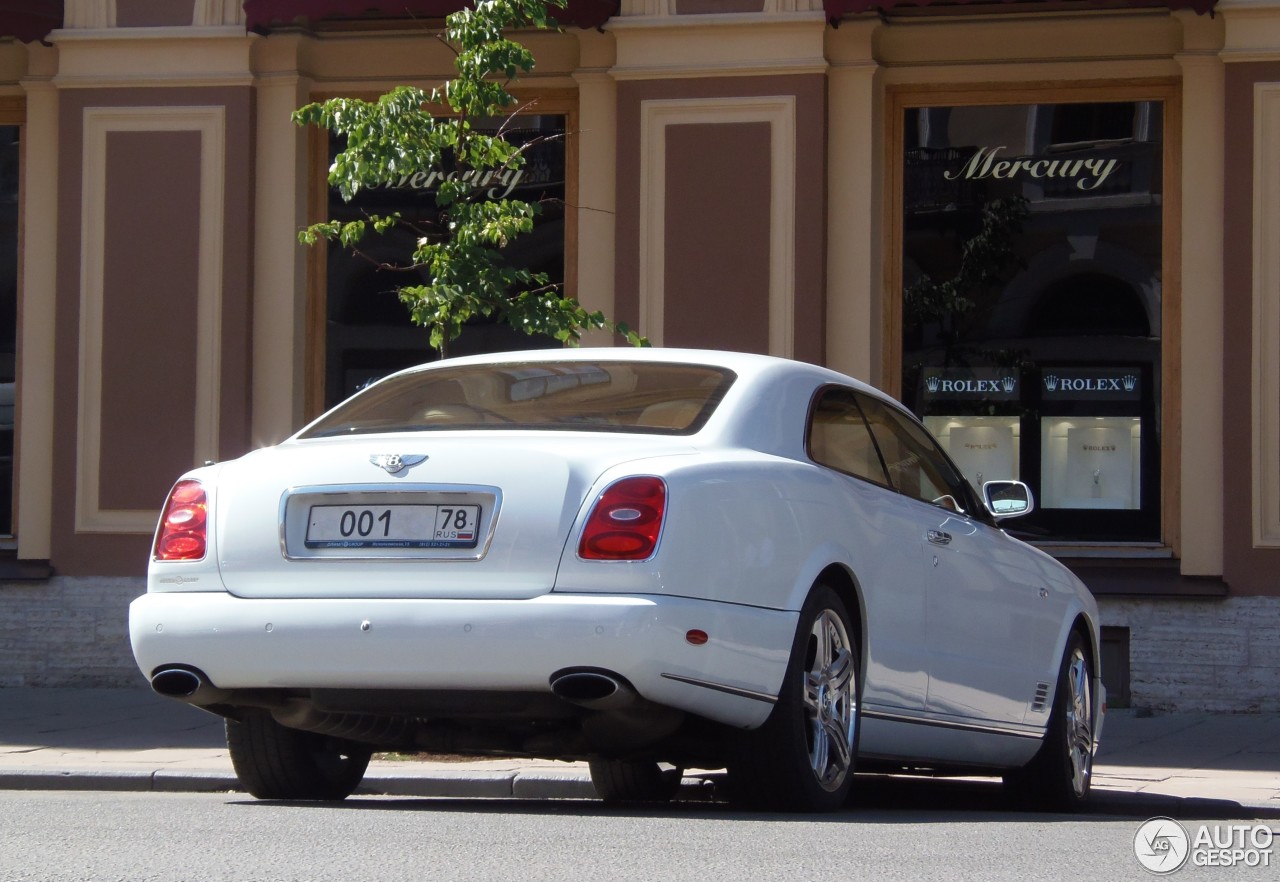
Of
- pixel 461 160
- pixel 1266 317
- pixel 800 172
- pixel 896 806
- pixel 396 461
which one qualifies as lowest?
pixel 896 806

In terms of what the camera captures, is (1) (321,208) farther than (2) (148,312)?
Yes

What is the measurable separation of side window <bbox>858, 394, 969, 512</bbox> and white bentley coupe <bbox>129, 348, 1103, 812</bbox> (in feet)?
0.29

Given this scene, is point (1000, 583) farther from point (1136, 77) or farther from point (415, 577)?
point (1136, 77)

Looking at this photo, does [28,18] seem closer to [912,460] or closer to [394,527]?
[912,460]

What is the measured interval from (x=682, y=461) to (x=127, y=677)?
8738 mm

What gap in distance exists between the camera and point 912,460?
6914mm

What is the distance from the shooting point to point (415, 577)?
17.6ft

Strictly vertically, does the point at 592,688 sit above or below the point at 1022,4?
below

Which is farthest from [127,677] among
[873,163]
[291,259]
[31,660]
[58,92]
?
[873,163]

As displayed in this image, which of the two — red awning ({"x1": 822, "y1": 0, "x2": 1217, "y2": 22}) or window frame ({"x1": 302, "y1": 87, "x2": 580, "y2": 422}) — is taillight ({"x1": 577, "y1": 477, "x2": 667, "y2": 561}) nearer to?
red awning ({"x1": 822, "y1": 0, "x2": 1217, "y2": 22})

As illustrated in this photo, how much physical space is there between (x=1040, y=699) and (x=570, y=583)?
276cm

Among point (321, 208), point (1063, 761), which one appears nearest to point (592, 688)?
point (1063, 761)

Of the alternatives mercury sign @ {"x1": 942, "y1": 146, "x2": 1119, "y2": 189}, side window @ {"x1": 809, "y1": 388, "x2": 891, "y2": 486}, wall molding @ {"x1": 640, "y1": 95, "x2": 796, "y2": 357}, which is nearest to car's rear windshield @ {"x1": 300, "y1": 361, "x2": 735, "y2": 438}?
side window @ {"x1": 809, "y1": 388, "x2": 891, "y2": 486}

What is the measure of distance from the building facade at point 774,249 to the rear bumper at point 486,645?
7.59 metres
